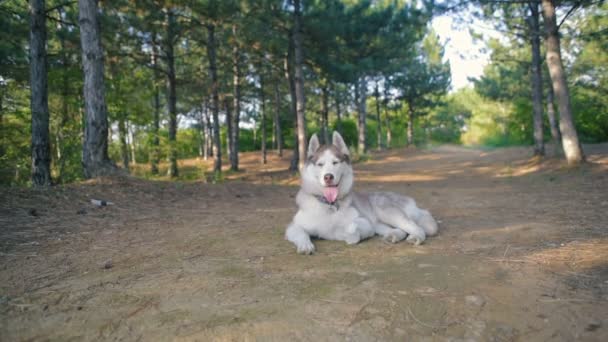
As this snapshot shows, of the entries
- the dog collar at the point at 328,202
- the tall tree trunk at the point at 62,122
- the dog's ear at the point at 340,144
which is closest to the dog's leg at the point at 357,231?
the dog collar at the point at 328,202

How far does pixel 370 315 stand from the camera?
2.01 m

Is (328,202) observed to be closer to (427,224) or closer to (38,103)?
(427,224)

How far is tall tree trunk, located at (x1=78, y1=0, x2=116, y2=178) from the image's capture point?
7.19m

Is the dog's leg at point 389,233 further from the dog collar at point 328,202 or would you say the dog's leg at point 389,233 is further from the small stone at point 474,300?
the small stone at point 474,300

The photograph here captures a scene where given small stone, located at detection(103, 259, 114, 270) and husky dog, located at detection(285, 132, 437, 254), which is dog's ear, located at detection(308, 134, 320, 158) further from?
small stone, located at detection(103, 259, 114, 270)

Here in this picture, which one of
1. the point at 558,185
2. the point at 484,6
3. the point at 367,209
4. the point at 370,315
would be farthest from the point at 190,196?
the point at 484,6

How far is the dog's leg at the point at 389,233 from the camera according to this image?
3.71 metres

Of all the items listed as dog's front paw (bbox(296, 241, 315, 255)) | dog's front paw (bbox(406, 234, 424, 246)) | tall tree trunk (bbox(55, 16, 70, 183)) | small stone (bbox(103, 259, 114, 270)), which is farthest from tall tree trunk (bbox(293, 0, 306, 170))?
A: small stone (bbox(103, 259, 114, 270))

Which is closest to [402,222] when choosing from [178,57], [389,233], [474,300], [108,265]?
[389,233]

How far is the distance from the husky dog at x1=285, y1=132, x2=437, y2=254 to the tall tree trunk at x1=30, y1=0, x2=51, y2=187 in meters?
7.56

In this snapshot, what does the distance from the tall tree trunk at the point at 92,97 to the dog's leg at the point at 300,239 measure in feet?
18.6

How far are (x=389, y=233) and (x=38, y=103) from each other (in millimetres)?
9046

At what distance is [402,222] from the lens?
3.88 meters

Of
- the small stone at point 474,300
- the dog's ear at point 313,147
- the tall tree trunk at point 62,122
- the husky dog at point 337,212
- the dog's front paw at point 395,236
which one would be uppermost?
the tall tree trunk at point 62,122
